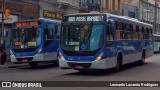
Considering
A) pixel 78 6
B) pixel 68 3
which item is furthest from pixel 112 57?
pixel 78 6

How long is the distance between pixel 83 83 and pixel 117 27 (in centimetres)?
610

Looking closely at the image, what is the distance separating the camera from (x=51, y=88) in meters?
13.1

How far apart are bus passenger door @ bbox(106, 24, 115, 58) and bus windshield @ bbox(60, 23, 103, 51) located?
0.48 metres

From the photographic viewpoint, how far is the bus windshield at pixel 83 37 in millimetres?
17953

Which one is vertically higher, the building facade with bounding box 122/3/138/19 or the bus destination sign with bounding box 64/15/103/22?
the building facade with bounding box 122/3/138/19

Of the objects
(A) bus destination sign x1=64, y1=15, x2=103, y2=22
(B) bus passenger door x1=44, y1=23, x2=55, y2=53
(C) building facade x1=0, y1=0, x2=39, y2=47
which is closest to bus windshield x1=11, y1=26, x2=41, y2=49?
(B) bus passenger door x1=44, y1=23, x2=55, y2=53

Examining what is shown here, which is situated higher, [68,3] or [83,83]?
[68,3]

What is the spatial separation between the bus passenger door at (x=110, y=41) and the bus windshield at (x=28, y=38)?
580 cm

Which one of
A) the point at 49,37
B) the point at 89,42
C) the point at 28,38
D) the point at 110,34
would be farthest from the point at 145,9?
the point at 89,42

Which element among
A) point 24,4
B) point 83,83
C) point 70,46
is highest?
point 24,4

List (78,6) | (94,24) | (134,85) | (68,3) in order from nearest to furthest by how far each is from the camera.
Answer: (134,85) < (94,24) < (68,3) < (78,6)

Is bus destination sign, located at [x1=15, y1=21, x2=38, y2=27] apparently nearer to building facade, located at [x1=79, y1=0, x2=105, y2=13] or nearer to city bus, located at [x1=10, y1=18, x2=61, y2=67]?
city bus, located at [x1=10, y1=18, x2=61, y2=67]

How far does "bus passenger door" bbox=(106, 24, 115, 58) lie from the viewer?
18.3 metres

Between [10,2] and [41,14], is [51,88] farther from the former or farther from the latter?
[41,14]
